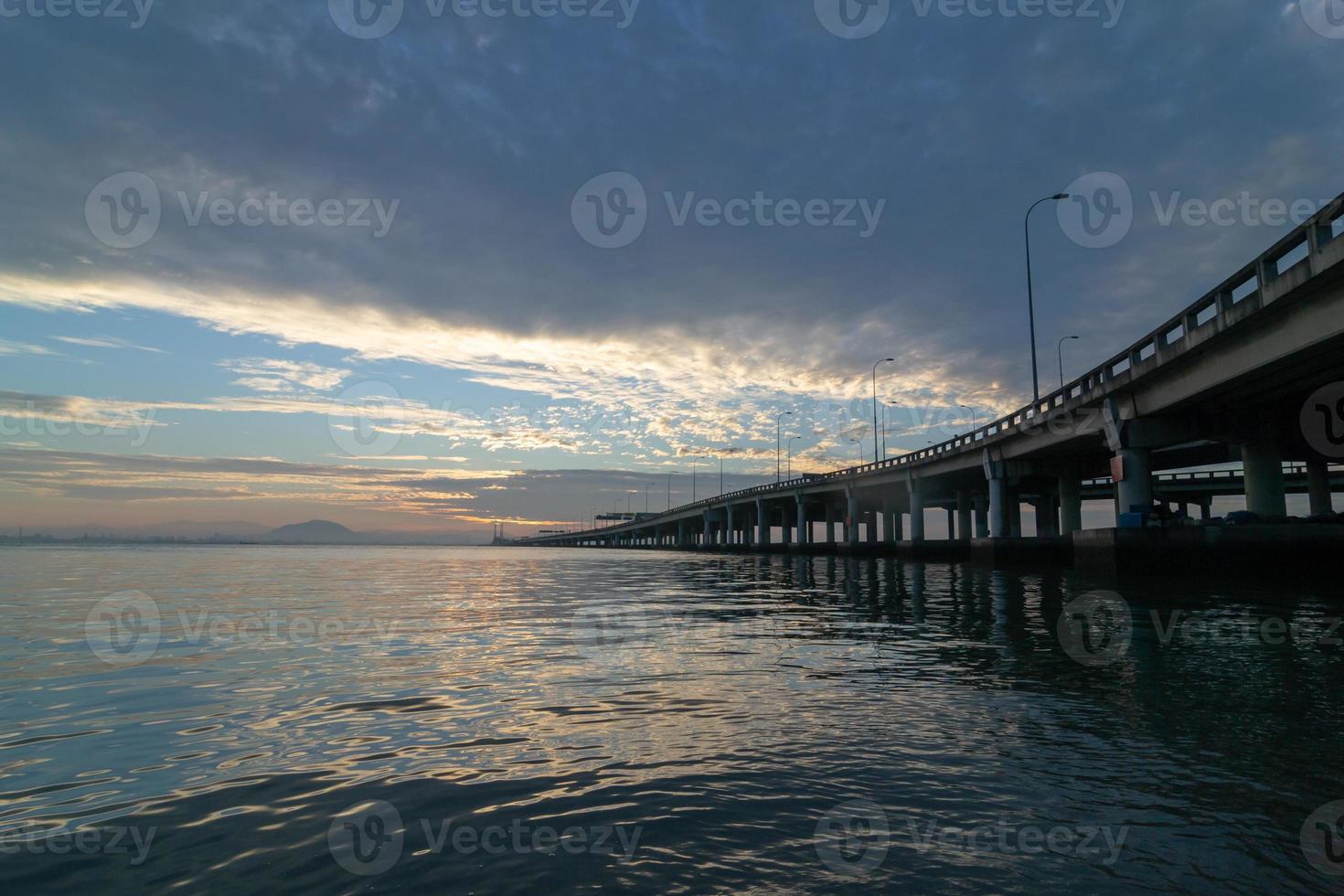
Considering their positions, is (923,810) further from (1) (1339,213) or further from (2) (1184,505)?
(2) (1184,505)

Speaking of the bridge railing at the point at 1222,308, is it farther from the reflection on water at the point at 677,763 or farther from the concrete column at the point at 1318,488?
the concrete column at the point at 1318,488

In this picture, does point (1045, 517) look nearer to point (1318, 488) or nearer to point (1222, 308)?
point (1318, 488)

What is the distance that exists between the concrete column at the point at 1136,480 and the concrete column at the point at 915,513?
34.8 m

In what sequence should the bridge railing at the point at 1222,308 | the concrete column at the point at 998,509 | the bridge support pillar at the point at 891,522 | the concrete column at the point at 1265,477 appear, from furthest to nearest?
1. the bridge support pillar at the point at 891,522
2. the concrete column at the point at 998,509
3. the concrete column at the point at 1265,477
4. the bridge railing at the point at 1222,308

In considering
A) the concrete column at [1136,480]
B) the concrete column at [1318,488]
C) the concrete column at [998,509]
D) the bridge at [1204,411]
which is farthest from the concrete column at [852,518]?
the concrete column at [1136,480]

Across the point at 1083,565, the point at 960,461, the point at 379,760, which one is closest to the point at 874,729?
the point at 379,760

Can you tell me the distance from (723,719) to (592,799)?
112 inches

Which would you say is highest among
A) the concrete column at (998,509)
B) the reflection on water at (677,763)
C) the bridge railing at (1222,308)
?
the bridge railing at (1222,308)

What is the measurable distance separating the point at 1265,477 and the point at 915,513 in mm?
36459

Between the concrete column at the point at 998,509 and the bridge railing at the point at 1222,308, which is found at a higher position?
the bridge railing at the point at 1222,308

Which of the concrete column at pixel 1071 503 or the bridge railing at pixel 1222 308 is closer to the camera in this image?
the bridge railing at pixel 1222 308

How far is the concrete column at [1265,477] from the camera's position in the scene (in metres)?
37.8

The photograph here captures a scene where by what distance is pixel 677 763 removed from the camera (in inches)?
268

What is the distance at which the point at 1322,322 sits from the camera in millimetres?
23125
